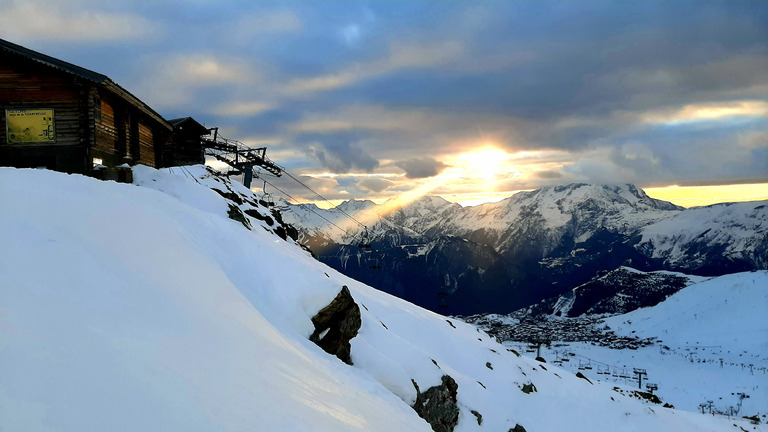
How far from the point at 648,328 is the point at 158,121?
680 ft

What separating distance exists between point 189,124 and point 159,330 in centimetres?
4919

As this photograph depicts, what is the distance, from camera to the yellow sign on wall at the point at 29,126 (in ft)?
83.3

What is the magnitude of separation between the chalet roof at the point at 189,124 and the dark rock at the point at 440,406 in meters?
42.8

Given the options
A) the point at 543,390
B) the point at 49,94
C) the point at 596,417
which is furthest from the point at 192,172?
the point at 596,417

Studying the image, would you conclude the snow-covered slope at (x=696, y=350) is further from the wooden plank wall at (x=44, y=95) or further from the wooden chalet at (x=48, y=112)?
the wooden plank wall at (x=44, y=95)

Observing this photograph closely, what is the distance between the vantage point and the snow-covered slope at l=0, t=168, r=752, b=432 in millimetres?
5457

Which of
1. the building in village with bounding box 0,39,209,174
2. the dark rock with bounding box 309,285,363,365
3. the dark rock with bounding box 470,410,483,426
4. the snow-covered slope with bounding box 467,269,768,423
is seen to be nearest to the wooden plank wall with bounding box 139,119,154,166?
the building in village with bounding box 0,39,209,174

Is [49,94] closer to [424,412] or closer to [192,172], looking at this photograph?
[192,172]

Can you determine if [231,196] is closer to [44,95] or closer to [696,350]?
[44,95]

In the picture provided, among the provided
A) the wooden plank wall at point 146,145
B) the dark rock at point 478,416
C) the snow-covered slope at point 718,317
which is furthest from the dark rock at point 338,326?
the snow-covered slope at point 718,317

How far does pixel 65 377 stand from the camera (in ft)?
17.6

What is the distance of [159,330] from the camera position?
7.75m

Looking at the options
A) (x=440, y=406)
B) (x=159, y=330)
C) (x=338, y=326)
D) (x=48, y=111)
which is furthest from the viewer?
(x=48, y=111)

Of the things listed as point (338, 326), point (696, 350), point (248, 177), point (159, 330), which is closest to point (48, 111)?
point (338, 326)
